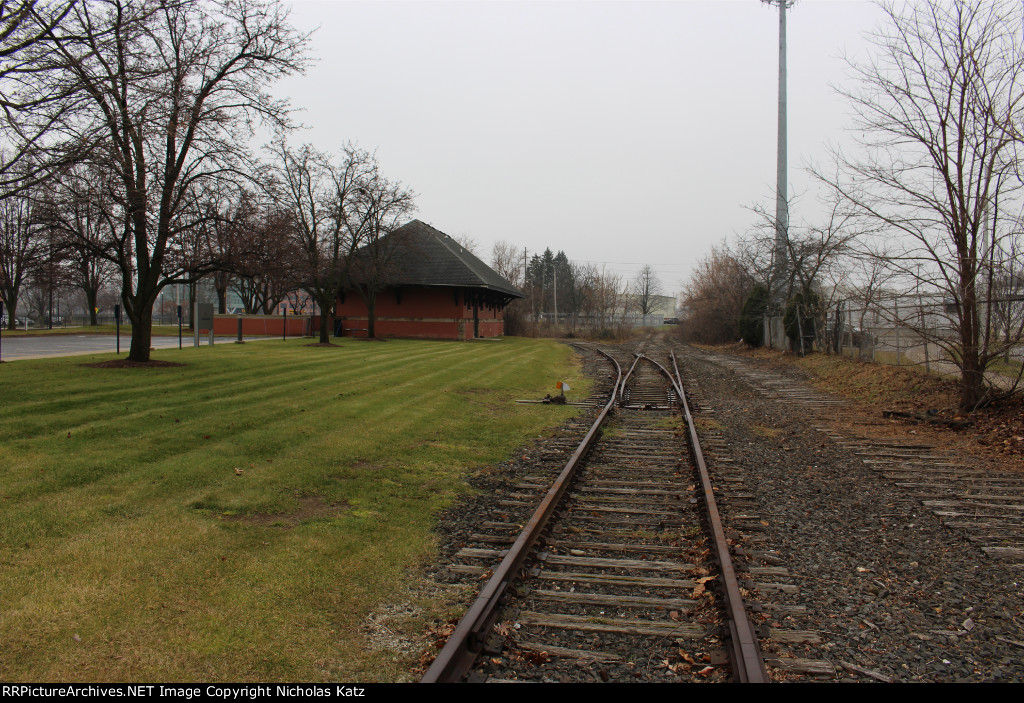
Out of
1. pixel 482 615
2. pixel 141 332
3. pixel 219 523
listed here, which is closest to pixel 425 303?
pixel 141 332

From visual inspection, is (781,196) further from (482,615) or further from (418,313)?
(482,615)

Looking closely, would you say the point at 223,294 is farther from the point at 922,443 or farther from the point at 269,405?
the point at 922,443

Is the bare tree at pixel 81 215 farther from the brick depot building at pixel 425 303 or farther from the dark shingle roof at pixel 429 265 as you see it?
the brick depot building at pixel 425 303

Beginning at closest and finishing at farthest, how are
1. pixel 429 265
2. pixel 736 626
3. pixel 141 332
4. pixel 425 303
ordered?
pixel 736 626
pixel 141 332
pixel 425 303
pixel 429 265

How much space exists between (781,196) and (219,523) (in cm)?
2585

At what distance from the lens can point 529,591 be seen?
4.43 m

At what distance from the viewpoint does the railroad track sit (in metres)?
3.46

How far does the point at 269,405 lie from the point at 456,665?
351 inches

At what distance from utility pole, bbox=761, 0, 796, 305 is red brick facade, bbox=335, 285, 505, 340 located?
56.4ft

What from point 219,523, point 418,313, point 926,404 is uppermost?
point 418,313

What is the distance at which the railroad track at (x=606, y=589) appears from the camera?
136 inches

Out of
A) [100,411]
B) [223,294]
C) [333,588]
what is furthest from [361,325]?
[333,588]

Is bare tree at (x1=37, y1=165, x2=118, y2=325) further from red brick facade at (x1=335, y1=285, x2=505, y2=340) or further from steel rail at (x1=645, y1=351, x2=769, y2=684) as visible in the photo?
red brick facade at (x1=335, y1=285, x2=505, y2=340)

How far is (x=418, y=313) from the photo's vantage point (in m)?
38.8
